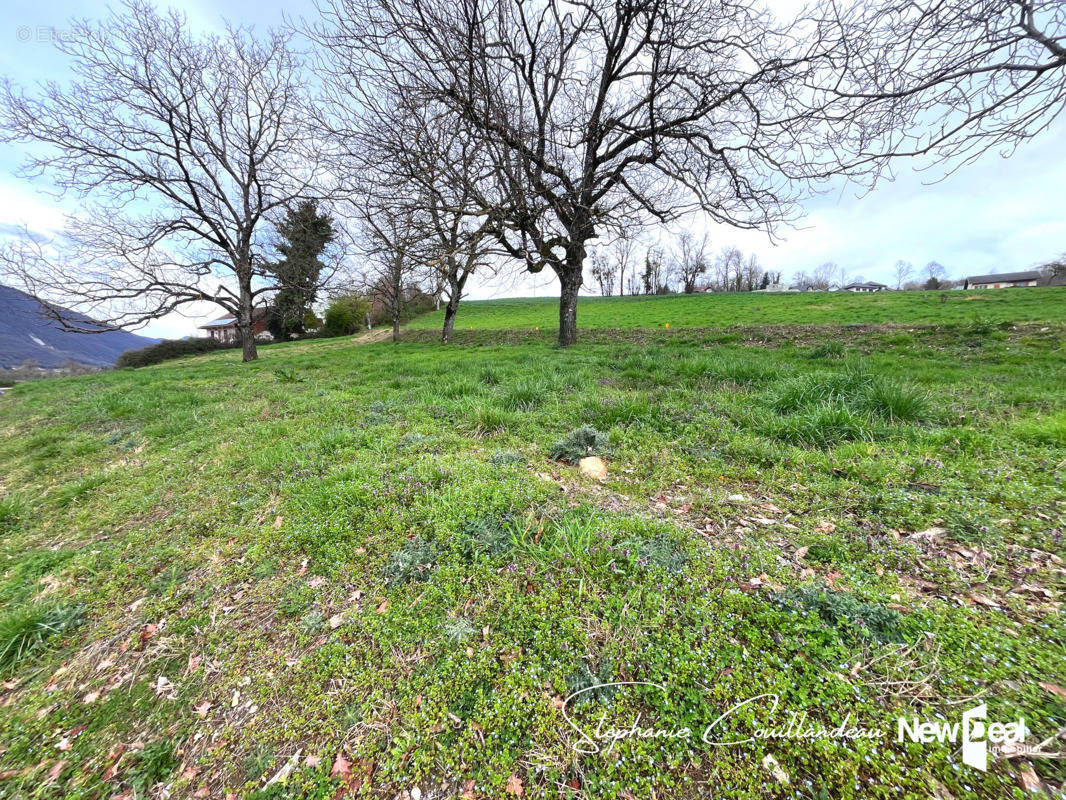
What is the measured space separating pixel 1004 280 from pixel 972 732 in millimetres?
105433

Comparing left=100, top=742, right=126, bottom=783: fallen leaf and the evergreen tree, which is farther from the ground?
the evergreen tree

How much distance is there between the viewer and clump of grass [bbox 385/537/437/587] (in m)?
2.22

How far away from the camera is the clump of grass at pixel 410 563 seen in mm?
2223

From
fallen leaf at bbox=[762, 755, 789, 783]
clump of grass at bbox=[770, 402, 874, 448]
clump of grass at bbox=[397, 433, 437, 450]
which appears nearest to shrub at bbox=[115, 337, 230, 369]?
clump of grass at bbox=[397, 433, 437, 450]

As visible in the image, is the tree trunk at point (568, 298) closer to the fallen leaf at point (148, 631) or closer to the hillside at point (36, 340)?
the fallen leaf at point (148, 631)

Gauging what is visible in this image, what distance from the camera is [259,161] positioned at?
15492mm

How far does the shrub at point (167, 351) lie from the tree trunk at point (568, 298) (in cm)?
3615

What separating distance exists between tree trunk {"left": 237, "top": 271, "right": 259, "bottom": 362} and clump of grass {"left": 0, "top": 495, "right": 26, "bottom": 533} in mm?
15332

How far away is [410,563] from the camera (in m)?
2.29

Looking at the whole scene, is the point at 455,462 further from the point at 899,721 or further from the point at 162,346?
the point at 162,346

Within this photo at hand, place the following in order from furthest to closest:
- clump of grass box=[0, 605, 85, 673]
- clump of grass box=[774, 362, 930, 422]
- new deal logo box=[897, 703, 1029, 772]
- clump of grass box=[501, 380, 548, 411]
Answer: clump of grass box=[501, 380, 548, 411] → clump of grass box=[774, 362, 930, 422] → clump of grass box=[0, 605, 85, 673] → new deal logo box=[897, 703, 1029, 772]

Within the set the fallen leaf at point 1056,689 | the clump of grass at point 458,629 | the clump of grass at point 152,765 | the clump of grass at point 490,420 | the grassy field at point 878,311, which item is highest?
the grassy field at point 878,311

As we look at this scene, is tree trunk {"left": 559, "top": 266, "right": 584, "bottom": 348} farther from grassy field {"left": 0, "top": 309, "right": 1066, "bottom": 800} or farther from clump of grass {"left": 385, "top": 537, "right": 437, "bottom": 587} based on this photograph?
clump of grass {"left": 385, "top": 537, "right": 437, "bottom": 587}
